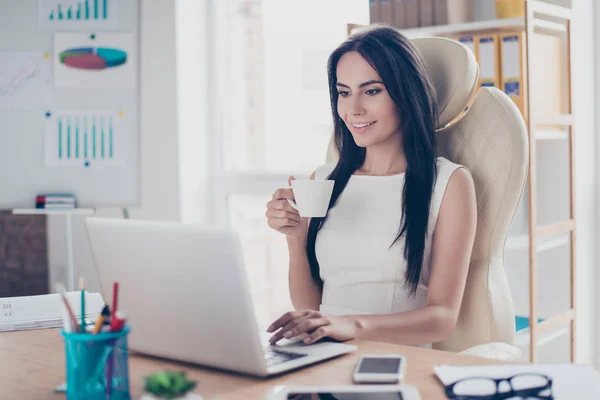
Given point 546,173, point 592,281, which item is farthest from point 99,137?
point 592,281

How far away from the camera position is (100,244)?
1148mm

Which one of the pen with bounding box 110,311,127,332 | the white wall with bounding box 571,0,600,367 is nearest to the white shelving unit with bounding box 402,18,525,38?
the white wall with bounding box 571,0,600,367

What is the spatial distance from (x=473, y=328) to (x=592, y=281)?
4.35ft

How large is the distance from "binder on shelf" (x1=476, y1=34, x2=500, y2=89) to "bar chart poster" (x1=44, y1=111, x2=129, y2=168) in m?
1.70

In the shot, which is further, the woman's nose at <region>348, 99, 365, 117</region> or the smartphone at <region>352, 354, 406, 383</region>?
the woman's nose at <region>348, 99, 365, 117</region>

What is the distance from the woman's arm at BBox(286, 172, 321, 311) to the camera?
1.84m

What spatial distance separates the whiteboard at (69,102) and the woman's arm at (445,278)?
212 cm

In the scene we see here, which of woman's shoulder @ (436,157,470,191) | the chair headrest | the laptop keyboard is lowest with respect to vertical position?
the laptop keyboard

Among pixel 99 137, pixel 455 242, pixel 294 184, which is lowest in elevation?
pixel 455 242

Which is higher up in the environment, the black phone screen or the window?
the window

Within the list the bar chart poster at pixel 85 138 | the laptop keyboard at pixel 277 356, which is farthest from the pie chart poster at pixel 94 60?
the laptop keyboard at pixel 277 356

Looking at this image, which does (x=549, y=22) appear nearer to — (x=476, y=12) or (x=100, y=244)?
(x=476, y=12)

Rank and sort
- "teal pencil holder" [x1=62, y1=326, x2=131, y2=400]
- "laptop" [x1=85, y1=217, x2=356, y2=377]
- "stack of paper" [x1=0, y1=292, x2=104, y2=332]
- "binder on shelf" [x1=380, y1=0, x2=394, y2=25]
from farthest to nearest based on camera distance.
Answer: "binder on shelf" [x1=380, y1=0, x2=394, y2=25] → "stack of paper" [x1=0, y1=292, x2=104, y2=332] → "laptop" [x1=85, y1=217, x2=356, y2=377] → "teal pencil holder" [x1=62, y1=326, x2=131, y2=400]

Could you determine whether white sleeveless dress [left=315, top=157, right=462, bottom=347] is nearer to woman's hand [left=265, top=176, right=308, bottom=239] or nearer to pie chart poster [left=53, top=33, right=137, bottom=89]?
woman's hand [left=265, top=176, right=308, bottom=239]
